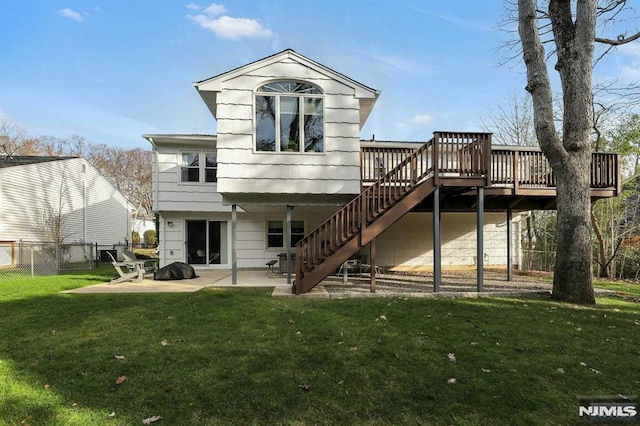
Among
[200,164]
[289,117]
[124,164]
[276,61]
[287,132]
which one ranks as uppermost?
[124,164]

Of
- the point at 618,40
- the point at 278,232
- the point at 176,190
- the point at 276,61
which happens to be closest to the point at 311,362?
the point at 276,61

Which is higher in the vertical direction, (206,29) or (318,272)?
(206,29)

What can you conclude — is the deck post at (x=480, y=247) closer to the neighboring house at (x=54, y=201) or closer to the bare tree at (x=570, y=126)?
Answer: the bare tree at (x=570, y=126)

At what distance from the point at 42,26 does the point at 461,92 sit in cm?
1703

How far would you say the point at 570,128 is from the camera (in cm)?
711

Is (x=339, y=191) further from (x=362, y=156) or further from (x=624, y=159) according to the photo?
(x=624, y=159)

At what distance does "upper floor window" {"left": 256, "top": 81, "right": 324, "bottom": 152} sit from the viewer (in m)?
8.98

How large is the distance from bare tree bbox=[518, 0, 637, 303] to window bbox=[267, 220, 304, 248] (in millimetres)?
8158

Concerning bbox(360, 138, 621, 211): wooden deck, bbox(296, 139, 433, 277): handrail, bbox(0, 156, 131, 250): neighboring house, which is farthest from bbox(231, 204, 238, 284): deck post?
bbox(0, 156, 131, 250): neighboring house

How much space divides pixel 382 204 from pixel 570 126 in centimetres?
412

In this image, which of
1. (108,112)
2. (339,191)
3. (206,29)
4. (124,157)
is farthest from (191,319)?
(124,157)

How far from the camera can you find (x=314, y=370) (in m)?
3.57

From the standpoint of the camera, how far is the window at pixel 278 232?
1299 cm

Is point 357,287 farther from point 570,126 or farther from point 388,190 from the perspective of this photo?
point 570,126
